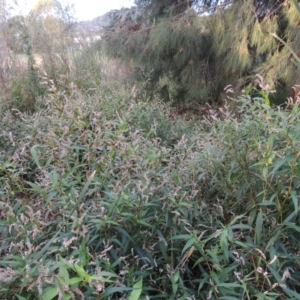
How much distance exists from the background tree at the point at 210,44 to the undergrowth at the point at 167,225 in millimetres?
2242

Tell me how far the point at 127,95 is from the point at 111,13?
2869 mm

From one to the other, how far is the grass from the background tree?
2229 millimetres

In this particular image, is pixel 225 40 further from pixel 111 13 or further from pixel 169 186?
pixel 169 186

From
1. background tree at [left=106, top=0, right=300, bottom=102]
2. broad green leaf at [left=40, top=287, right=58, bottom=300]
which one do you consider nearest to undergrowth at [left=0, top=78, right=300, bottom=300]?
broad green leaf at [left=40, top=287, right=58, bottom=300]

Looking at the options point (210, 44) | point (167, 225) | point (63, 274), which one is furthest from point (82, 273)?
point (210, 44)

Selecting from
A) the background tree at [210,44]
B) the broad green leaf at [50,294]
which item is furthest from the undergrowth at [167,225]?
the background tree at [210,44]

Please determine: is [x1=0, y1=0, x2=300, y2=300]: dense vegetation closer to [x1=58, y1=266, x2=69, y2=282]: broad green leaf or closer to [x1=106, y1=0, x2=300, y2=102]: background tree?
[x1=58, y1=266, x2=69, y2=282]: broad green leaf

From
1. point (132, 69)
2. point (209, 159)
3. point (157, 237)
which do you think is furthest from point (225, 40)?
point (157, 237)

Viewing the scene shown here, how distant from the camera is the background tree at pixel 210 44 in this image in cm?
351

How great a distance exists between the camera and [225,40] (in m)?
3.82

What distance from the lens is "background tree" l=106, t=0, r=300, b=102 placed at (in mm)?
3506

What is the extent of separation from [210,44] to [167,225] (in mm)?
3388

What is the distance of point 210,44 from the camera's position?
4172 mm

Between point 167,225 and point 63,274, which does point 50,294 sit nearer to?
point 63,274
